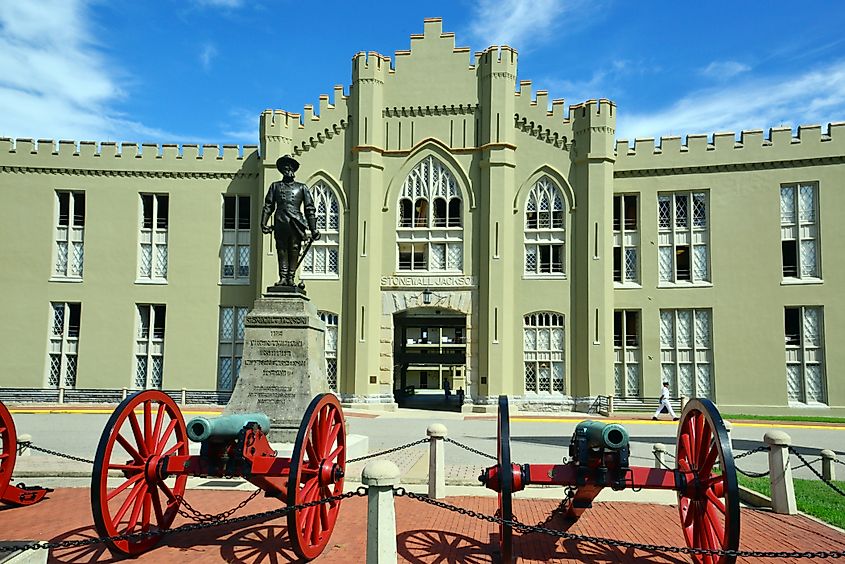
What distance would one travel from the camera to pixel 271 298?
→ 10648 millimetres

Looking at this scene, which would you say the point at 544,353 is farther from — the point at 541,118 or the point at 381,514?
the point at 381,514

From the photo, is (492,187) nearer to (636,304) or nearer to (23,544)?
(636,304)

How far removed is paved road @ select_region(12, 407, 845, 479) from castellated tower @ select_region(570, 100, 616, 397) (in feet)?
7.60

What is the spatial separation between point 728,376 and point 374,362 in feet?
40.1

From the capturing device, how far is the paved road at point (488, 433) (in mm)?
12258

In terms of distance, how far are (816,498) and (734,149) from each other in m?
16.6

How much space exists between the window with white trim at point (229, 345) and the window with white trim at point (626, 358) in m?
13.9

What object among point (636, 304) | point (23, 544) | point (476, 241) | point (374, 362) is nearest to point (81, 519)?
point (23, 544)

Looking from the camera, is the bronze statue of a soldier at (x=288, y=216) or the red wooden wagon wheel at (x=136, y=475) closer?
the red wooden wagon wheel at (x=136, y=475)

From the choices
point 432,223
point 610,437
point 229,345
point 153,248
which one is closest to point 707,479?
point 610,437

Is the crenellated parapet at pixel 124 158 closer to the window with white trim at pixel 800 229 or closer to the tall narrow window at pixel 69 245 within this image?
the tall narrow window at pixel 69 245

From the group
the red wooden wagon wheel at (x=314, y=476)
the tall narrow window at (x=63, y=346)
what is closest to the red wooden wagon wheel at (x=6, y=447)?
the red wooden wagon wheel at (x=314, y=476)

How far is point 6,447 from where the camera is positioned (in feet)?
25.2

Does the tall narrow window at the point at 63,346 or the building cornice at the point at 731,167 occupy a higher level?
the building cornice at the point at 731,167
